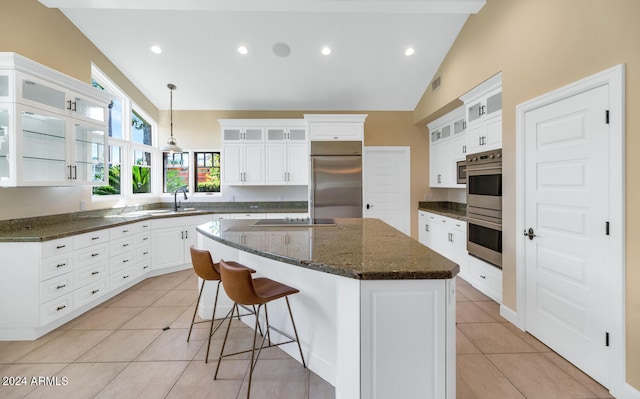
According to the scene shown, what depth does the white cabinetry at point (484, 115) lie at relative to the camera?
301cm

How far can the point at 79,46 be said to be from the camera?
357 cm

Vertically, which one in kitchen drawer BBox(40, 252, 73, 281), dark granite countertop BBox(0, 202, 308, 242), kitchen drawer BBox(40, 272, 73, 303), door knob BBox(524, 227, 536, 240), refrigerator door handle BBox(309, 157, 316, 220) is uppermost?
refrigerator door handle BBox(309, 157, 316, 220)

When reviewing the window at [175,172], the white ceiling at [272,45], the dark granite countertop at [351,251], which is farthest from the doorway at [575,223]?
the window at [175,172]

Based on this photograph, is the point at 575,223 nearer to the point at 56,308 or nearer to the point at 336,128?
the point at 336,128

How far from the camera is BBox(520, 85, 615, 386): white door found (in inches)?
74.7

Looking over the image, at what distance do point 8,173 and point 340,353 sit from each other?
135 inches

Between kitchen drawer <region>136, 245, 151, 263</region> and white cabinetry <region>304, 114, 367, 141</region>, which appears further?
white cabinetry <region>304, 114, 367, 141</region>

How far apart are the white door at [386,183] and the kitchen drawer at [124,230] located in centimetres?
385

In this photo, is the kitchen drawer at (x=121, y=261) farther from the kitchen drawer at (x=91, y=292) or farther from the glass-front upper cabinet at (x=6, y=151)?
the glass-front upper cabinet at (x=6, y=151)

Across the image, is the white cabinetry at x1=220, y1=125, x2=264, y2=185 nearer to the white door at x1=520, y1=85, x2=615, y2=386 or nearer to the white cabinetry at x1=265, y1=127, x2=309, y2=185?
the white cabinetry at x1=265, y1=127, x2=309, y2=185

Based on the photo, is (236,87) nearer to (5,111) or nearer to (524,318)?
(5,111)

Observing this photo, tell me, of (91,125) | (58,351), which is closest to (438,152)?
(91,125)

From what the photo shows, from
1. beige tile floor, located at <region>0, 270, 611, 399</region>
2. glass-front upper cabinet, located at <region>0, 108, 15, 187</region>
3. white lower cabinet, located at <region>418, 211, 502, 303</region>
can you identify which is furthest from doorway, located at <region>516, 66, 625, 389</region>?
glass-front upper cabinet, located at <region>0, 108, 15, 187</region>

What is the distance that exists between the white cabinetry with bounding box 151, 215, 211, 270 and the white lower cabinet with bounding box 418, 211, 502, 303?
3.94 m
